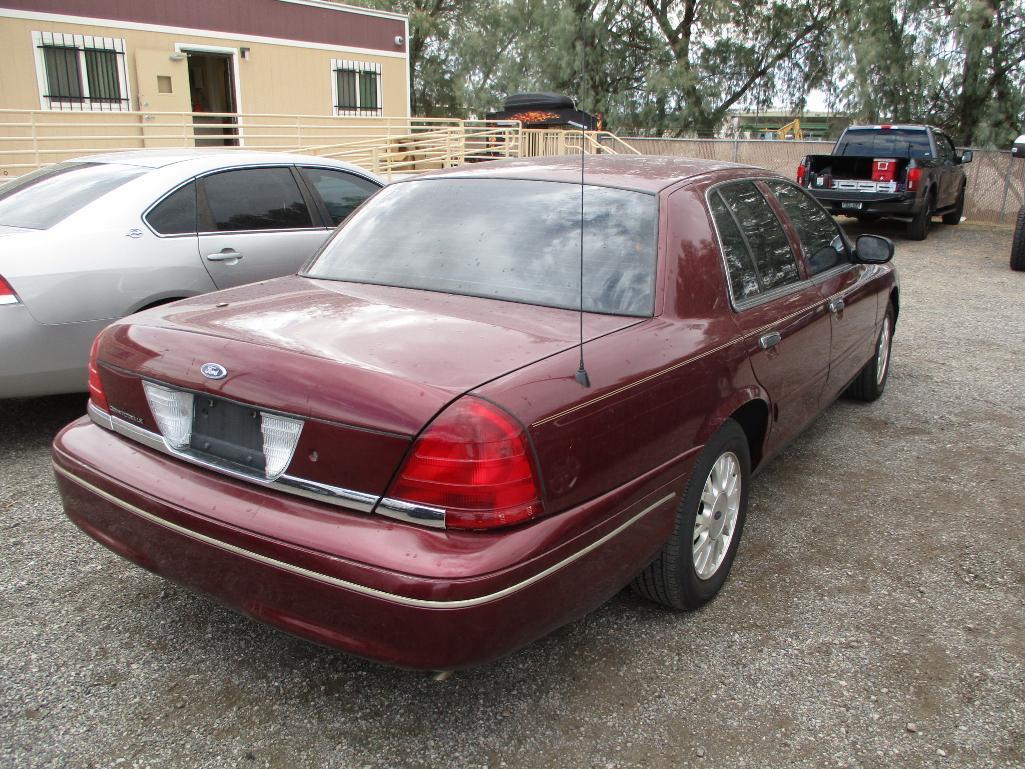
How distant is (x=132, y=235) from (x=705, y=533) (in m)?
3.28

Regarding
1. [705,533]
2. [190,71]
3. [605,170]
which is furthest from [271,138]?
[705,533]

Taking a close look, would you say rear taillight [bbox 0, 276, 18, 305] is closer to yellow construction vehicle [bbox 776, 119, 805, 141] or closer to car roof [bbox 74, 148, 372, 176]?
car roof [bbox 74, 148, 372, 176]

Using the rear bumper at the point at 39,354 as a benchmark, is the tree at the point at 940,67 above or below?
above

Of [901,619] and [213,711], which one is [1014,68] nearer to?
[901,619]

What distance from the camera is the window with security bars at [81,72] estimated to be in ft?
46.9

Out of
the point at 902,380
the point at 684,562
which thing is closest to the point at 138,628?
the point at 684,562

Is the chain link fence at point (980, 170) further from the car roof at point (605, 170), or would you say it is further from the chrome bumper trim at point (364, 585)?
the chrome bumper trim at point (364, 585)

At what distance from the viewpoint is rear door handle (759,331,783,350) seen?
3108 mm

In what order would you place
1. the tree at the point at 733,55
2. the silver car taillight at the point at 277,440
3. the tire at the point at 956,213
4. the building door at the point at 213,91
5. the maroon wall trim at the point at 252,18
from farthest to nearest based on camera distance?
the tree at the point at 733,55, the building door at the point at 213,91, the tire at the point at 956,213, the maroon wall trim at the point at 252,18, the silver car taillight at the point at 277,440

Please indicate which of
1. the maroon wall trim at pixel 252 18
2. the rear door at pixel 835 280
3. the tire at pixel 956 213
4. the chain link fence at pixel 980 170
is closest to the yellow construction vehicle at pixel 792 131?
the chain link fence at pixel 980 170

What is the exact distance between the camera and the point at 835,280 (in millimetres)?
4055

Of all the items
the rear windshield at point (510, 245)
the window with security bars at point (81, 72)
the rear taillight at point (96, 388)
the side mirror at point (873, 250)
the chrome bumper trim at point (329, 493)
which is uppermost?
the window with security bars at point (81, 72)

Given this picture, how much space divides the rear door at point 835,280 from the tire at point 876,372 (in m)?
0.59

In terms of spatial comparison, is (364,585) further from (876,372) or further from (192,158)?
(876,372)
